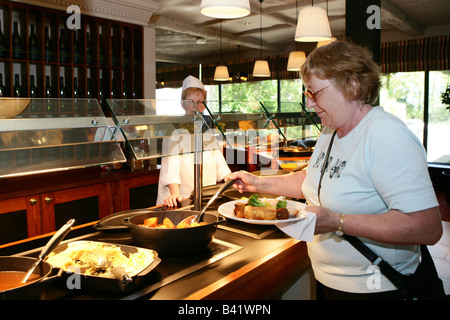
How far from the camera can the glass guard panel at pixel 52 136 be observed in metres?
1.41

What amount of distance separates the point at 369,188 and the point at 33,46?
14.8 ft

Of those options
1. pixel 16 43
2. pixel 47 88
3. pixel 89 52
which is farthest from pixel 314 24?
pixel 16 43

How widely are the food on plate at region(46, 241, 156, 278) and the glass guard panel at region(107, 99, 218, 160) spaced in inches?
17.8

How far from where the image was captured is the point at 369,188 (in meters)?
1.37

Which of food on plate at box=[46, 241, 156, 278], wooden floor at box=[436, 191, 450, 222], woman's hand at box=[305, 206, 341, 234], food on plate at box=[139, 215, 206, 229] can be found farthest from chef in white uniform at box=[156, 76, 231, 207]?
wooden floor at box=[436, 191, 450, 222]

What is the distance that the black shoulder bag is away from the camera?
1.37 metres

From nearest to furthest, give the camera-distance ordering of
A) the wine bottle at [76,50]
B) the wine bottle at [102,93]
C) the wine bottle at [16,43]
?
the wine bottle at [16,43] → the wine bottle at [76,50] → the wine bottle at [102,93]

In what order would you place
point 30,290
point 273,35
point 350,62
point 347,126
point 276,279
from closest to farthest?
1. point 30,290
2. point 350,62
3. point 347,126
4. point 276,279
5. point 273,35

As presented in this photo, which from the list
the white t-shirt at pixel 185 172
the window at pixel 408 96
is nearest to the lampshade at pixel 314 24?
the white t-shirt at pixel 185 172

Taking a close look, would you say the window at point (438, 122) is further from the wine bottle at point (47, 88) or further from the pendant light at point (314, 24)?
the wine bottle at point (47, 88)

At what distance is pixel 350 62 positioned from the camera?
1380 mm

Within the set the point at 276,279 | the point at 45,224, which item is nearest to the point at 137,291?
the point at 276,279

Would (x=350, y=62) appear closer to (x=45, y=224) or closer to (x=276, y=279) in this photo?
(x=276, y=279)

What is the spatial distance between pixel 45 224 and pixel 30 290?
8.14 ft
